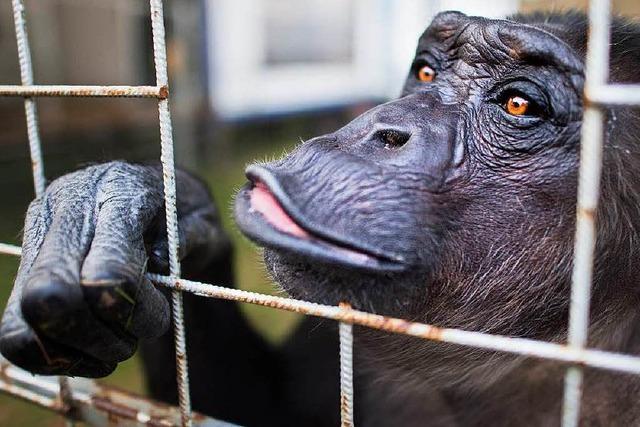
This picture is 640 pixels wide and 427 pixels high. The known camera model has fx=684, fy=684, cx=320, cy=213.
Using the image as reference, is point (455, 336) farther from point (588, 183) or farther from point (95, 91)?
point (95, 91)

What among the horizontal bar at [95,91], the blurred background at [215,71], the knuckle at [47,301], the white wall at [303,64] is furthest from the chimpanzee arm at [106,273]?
the white wall at [303,64]

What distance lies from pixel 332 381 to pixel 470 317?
90 centimetres

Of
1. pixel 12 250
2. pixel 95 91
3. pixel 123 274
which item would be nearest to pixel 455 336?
pixel 123 274

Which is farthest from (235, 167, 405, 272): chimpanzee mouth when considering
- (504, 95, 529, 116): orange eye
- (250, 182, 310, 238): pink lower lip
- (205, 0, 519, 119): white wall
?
(205, 0, 519, 119): white wall

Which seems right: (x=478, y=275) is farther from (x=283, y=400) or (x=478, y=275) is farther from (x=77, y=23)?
(x=77, y=23)

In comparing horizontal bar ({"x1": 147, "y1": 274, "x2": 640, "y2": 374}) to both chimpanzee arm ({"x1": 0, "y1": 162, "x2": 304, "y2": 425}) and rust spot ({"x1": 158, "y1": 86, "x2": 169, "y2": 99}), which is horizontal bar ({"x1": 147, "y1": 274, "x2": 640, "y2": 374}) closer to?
chimpanzee arm ({"x1": 0, "y1": 162, "x2": 304, "y2": 425})

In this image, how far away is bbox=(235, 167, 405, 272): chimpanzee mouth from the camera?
133 centimetres

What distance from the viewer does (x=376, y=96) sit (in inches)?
426

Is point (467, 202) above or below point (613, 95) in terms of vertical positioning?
below

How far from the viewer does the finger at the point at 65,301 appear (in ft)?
4.06

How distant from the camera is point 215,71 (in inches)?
340

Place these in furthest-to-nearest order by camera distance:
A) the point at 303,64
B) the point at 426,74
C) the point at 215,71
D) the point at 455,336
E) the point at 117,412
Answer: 1. the point at 303,64
2. the point at 215,71
3. the point at 426,74
4. the point at 117,412
5. the point at 455,336

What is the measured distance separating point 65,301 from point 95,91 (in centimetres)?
51

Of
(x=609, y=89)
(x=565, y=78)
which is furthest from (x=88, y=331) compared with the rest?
(x=565, y=78)
